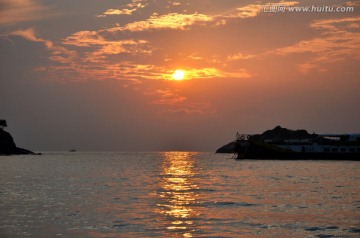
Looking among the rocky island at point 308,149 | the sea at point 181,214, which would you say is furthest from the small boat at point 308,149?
the sea at point 181,214

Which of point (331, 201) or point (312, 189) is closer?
point (331, 201)

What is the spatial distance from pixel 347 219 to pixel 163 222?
13681 mm

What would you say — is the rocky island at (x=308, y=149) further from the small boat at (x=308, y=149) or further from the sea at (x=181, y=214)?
the sea at (x=181, y=214)

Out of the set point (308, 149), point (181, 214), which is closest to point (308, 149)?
point (308, 149)

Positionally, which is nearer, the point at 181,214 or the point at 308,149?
the point at 181,214

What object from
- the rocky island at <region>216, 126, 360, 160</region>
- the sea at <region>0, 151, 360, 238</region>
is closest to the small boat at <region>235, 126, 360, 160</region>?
the rocky island at <region>216, 126, 360, 160</region>

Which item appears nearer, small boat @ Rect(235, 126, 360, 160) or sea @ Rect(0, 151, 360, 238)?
sea @ Rect(0, 151, 360, 238)

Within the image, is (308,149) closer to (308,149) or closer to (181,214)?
(308,149)

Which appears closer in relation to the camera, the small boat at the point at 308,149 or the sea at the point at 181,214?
the sea at the point at 181,214

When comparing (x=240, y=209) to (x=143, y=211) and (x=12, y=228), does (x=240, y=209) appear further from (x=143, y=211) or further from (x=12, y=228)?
(x=12, y=228)

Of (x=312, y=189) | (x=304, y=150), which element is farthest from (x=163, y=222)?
(x=304, y=150)

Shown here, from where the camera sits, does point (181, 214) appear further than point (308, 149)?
No

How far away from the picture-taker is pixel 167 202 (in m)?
47.6

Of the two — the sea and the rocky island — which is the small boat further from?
the sea
